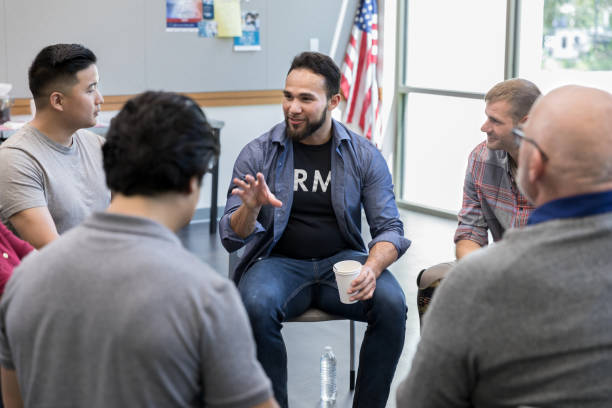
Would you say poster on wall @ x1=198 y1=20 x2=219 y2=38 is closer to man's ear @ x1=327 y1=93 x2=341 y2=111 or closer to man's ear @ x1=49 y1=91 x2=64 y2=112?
man's ear @ x1=327 y1=93 x2=341 y2=111

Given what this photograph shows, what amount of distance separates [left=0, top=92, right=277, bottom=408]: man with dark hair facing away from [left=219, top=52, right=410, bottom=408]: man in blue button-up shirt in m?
1.17

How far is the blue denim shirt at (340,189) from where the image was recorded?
274 centimetres

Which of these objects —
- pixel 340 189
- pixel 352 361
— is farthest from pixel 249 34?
pixel 352 361

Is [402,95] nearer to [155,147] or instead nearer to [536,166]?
[536,166]

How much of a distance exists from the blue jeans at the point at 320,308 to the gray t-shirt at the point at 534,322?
1235mm

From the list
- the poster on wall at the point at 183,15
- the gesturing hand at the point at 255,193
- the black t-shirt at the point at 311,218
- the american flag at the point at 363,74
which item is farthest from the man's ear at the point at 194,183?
the american flag at the point at 363,74

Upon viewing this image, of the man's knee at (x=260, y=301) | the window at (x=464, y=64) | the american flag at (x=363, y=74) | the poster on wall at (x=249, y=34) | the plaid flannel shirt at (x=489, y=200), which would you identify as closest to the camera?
the man's knee at (x=260, y=301)

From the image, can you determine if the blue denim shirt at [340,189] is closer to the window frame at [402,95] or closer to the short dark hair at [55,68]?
the short dark hair at [55,68]

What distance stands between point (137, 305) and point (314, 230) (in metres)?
1.66

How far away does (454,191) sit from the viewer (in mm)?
6047

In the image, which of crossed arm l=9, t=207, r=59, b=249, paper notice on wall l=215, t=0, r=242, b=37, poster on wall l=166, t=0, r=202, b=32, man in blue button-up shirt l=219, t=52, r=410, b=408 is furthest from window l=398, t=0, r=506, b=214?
crossed arm l=9, t=207, r=59, b=249

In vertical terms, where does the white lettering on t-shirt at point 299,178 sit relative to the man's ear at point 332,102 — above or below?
below

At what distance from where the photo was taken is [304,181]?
280cm

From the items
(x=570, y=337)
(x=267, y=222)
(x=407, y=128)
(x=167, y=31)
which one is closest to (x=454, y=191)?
(x=407, y=128)
